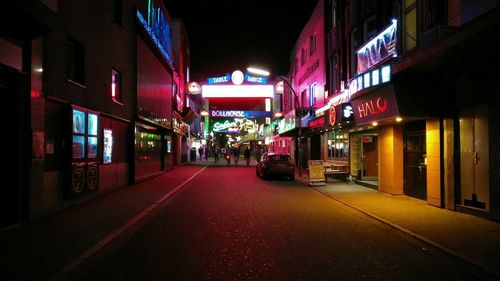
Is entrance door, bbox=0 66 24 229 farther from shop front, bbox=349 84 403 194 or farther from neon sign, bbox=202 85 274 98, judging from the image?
neon sign, bbox=202 85 274 98

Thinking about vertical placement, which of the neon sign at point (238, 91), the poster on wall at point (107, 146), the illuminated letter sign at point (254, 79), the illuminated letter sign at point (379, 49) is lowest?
the poster on wall at point (107, 146)

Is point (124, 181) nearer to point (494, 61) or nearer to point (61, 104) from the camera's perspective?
point (61, 104)

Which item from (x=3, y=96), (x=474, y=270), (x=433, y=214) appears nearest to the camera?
(x=474, y=270)

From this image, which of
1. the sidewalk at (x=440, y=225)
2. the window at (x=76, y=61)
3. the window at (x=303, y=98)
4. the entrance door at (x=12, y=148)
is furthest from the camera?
the window at (x=303, y=98)

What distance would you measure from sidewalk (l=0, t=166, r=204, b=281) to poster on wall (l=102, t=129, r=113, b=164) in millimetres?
2184

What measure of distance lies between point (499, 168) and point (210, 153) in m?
76.3

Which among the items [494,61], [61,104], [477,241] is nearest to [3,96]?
[61,104]

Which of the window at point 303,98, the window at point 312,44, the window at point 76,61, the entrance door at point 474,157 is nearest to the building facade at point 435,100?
the entrance door at point 474,157

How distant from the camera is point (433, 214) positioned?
1105 cm

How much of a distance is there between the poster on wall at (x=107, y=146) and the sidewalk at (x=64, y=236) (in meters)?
2.18

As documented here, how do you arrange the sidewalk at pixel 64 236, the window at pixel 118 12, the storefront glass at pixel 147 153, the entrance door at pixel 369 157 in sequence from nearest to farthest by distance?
the sidewalk at pixel 64 236, the window at pixel 118 12, the entrance door at pixel 369 157, the storefront glass at pixel 147 153

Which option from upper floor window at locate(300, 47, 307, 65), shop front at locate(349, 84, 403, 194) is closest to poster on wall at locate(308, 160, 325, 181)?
shop front at locate(349, 84, 403, 194)

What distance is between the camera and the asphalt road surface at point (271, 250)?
6.03 meters

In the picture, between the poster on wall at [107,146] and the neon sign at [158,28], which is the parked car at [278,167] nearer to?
the neon sign at [158,28]
